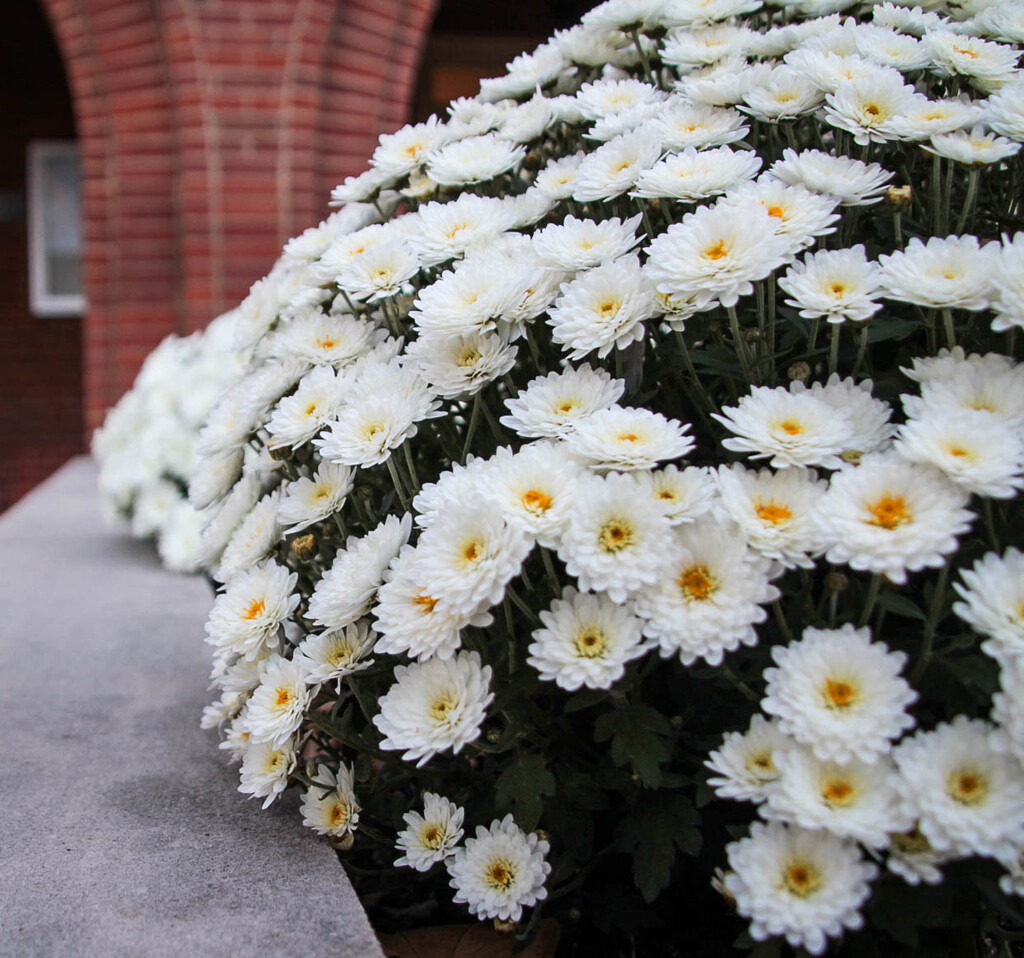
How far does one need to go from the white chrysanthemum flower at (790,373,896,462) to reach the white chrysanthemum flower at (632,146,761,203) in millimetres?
277

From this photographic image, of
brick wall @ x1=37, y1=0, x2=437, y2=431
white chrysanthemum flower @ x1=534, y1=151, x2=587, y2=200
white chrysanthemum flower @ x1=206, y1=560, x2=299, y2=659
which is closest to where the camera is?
white chrysanthemum flower @ x1=206, y1=560, x2=299, y2=659

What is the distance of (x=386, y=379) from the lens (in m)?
1.38

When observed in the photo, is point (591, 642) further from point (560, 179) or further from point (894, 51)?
point (894, 51)

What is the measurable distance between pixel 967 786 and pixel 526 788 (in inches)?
18.2

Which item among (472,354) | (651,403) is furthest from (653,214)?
(472,354)

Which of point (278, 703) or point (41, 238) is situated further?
point (41, 238)

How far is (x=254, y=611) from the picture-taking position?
142 cm

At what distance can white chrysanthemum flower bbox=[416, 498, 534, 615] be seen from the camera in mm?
1089

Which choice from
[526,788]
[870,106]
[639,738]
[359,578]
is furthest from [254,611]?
[870,106]

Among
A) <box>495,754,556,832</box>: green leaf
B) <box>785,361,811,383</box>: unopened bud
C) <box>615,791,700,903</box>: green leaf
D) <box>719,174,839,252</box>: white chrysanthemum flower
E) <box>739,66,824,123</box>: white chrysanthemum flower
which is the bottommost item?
<box>615,791,700,903</box>: green leaf

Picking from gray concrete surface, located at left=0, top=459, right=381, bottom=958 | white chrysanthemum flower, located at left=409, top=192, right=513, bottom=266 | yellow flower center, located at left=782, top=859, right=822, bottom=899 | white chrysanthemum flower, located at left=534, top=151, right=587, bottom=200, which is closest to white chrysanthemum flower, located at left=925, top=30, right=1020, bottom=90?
white chrysanthemum flower, located at left=534, top=151, right=587, bottom=200

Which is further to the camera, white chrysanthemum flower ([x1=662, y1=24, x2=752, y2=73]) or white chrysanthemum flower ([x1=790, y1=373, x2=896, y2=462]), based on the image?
white chrysanthemum flower ([x1=662, y1=24, x2=752, y2=73])

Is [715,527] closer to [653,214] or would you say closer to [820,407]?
[820,407]

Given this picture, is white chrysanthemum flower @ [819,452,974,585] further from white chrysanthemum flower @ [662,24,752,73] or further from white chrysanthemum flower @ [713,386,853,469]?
white chrysanthemum flower @ [662,24,752,73]
